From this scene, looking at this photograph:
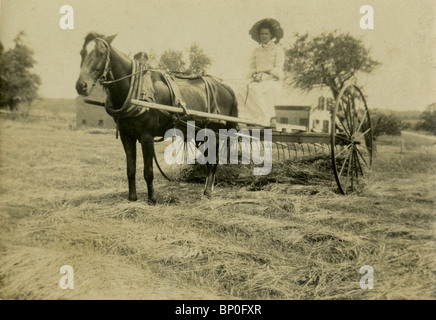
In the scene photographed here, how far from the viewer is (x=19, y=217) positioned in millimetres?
3246

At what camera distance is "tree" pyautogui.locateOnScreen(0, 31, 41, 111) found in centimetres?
331

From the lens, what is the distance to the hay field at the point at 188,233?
269 cm

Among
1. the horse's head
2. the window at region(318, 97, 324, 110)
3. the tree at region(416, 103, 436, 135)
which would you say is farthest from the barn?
the window at region(318, 97, 324, 110)

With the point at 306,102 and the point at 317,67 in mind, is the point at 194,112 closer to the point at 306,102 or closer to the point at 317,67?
the point at 317,67

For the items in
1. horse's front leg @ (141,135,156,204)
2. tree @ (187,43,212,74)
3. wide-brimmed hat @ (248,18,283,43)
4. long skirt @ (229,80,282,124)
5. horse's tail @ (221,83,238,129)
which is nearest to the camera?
wide-brimmed hat @ (248,18,283,43)

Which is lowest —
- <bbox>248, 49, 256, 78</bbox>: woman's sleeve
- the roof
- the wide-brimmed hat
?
<bbox>248, 49, 256, 78</bbox>: woman's sleeve

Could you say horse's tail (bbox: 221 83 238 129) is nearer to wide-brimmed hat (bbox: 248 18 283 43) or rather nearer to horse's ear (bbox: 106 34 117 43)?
wide-brimmed hat (bbox: 248 18 283 43)

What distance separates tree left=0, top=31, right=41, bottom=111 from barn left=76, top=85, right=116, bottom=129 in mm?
612

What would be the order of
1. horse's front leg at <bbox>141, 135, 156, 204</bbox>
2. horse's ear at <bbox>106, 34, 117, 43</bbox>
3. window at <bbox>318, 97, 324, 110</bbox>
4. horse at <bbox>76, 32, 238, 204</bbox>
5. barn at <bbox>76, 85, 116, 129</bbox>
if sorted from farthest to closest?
window at <bbox>318, 97, 324, 110</bbox> → barn at <bbox>76, 85, 116, 129</bbox> → horse's front leg at <bbox>141, 135, 156, 204</bbox> → horse's ear at <bbox>106, 34, 117, 43</bbox> → horse at <bbox>76, 32, 238, 204</bbox>

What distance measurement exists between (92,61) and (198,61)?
1658mm

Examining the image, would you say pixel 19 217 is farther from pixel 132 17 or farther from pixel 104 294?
pixel 132 17

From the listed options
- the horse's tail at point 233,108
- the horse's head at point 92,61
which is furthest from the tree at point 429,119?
the horse's head at point 92,61

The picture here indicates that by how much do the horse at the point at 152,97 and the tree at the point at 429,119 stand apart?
246 cm

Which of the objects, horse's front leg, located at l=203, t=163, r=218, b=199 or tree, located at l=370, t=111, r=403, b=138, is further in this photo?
horse's front leg, located at l=203, t=163, r=218, b=199
